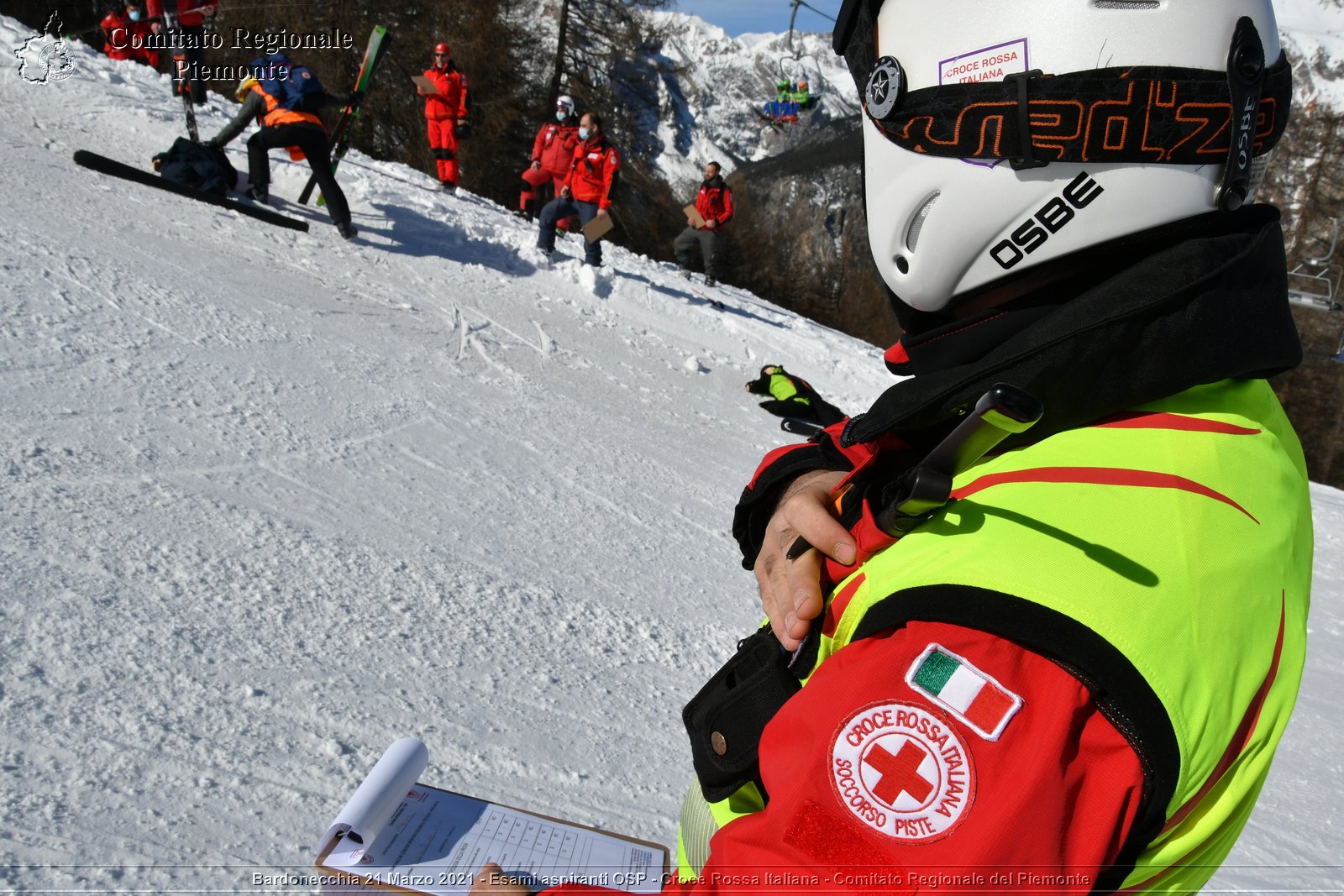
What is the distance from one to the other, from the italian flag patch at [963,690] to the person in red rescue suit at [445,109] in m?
12.0

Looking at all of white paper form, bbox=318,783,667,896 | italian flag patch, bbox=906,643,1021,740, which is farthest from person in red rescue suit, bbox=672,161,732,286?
italian flag patch, bbox=906,643,1021,740

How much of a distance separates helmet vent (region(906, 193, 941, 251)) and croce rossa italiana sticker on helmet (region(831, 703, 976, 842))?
67 cm

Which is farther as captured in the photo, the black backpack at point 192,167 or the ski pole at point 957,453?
the black backpack at point 192,167

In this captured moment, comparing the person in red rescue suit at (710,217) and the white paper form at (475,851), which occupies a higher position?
the person in red rescue suit at (710,217)

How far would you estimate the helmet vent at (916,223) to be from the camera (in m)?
1.12

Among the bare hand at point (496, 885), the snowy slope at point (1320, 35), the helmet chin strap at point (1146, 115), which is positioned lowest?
the bare hand at point (496, 885)

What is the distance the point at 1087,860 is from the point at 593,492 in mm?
3687

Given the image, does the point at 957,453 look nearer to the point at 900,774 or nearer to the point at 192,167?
the point at 900,774

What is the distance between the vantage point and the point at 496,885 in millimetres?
957

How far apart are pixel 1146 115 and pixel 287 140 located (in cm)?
717

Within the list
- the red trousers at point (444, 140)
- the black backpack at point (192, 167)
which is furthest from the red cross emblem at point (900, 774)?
the red trousers at point (444, 140)

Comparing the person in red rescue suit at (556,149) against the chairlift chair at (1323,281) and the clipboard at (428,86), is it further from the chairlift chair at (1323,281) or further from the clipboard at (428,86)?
the chairlift chair at (1323,281)

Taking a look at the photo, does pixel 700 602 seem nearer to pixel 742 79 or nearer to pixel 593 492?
pixel 593 492

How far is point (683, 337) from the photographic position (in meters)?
8.10
